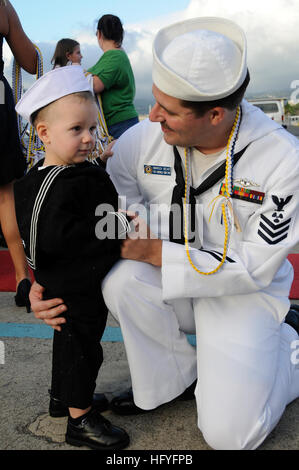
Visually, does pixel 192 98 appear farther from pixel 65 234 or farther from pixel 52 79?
pixel 65 234

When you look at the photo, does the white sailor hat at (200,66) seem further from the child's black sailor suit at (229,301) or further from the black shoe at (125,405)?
the black shoe at (125,405)

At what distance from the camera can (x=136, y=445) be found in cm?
173

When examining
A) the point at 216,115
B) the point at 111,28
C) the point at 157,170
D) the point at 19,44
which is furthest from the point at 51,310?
the point at 111,28

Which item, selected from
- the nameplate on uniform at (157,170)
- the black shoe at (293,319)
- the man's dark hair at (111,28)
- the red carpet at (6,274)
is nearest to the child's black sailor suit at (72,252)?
the nameplate on uniform at (157,170)

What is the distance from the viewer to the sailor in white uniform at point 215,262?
1.75m

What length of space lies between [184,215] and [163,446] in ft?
2.75

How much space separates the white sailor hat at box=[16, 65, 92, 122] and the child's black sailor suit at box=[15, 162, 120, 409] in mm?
226

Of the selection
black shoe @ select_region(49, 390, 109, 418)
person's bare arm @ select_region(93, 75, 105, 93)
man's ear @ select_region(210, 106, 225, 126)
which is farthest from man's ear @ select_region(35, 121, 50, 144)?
person's bare arm @ select_region(93, 75, 105, 93)

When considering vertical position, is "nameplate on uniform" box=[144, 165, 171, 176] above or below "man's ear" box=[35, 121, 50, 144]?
below

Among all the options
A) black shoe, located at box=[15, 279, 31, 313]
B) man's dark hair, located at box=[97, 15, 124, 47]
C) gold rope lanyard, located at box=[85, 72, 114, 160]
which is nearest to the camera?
gold rope lanyard, located at box=[85, 72, 114, 160]

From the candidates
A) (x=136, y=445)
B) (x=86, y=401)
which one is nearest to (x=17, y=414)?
(x=86, y=401)

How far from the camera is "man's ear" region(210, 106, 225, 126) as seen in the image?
1814mm

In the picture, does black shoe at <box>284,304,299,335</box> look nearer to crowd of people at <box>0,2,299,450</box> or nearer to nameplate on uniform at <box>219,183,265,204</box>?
crowd of people at <box>0,2,299,450</box>

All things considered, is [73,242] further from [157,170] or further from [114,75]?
[114,75]
